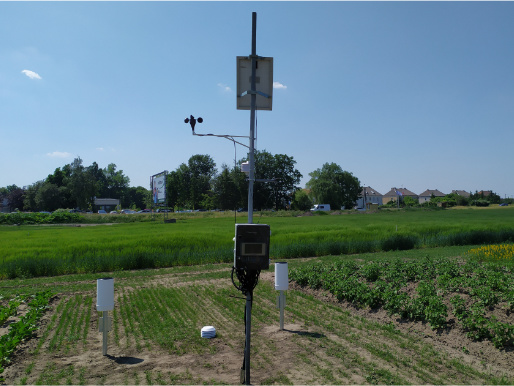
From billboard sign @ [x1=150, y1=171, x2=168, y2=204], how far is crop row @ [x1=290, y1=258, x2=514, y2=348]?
4475 centimetres

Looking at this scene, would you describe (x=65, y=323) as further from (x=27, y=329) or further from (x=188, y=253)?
(x=188, y=253)

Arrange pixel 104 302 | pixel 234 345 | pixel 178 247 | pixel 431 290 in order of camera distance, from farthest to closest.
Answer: pixel 178 247
pixel 431 290
pixel 234 345
pixel 104 302

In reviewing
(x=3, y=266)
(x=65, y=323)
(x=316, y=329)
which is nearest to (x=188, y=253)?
(x=3, y=266)

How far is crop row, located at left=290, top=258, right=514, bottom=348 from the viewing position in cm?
654

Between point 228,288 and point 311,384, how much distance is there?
6.86 m

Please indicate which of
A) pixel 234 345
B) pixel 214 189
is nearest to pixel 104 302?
pixel 234 345

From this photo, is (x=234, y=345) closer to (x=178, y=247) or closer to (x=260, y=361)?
(x=260, y=361)

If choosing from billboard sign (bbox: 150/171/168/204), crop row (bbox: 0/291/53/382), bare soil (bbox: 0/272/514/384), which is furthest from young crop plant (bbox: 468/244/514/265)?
billboard sign (bbox: 150/171/168/204)

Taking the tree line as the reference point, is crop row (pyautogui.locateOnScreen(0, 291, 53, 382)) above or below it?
below

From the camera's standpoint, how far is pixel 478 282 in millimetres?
8102

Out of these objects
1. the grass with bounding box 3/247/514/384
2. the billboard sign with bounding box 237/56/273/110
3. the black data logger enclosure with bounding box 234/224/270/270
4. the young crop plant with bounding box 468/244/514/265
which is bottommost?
the grass with bounding box 3/247/514/384

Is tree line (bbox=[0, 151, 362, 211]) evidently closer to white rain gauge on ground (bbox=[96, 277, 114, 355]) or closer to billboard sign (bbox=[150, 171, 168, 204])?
billboard sign (bbox=[150, 171, 168, 204])

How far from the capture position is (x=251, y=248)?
475cm

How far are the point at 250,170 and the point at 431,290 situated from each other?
484cm
